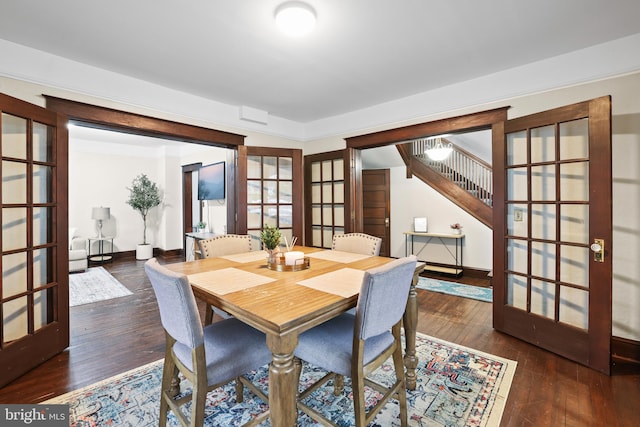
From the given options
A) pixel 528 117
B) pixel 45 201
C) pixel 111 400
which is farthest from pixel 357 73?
pixel 111 400

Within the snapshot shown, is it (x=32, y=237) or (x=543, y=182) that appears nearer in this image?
(x=32, y=237)

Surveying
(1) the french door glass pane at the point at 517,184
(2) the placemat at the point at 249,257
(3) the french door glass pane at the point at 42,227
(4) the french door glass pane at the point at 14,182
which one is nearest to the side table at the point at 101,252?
(3) the french door glass pane at the point at 42,227

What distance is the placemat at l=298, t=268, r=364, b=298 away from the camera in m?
1.50

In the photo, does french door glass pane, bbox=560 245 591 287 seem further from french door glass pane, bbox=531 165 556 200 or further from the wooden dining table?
the wooden dining table

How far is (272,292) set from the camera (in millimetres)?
1491

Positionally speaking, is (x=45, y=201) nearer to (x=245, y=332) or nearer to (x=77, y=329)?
(x=77, y=329)

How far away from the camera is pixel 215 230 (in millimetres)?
5848

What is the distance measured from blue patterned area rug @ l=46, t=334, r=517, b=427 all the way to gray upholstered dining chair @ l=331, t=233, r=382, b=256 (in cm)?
92

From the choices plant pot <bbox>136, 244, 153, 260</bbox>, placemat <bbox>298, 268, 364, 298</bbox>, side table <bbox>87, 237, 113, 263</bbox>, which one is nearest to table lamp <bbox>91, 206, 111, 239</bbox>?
side table <bbox>87, 237, 113, 263</bbox>

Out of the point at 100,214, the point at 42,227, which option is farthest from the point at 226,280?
the point at 100,214

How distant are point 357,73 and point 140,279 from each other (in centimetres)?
458

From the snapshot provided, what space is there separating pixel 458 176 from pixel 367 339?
5062 mm

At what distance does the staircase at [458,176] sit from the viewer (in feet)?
16.2

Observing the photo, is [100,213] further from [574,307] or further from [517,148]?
[574,307]
